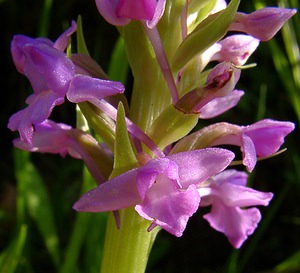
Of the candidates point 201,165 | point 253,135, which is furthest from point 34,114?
point 253,135

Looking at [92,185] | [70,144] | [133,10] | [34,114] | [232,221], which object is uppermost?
[133,10]

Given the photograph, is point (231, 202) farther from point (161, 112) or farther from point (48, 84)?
point (48, 84)

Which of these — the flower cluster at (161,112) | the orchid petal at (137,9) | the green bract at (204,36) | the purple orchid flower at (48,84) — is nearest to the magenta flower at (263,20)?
the flower cluster at (161,112)

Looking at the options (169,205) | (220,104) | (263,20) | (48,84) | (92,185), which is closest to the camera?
(169,205)

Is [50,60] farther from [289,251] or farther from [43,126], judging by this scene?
[289,251]

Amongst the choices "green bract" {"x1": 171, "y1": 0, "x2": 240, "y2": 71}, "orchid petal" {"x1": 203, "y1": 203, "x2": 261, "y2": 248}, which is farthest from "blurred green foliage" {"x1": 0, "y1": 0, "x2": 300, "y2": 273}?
"green bract" {"x1": 171, "y1": 0, "x2": 240, "y2": 71}

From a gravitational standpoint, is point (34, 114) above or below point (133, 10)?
below

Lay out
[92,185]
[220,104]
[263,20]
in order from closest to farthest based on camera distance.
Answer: [263,20] → [220,104] → [92,185]
